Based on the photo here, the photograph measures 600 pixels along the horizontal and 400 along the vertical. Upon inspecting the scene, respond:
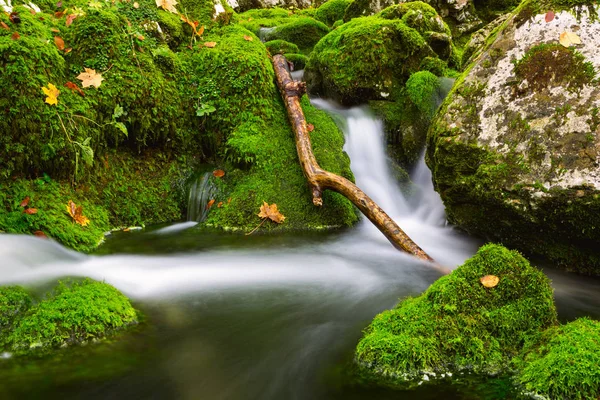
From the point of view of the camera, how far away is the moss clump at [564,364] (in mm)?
1884

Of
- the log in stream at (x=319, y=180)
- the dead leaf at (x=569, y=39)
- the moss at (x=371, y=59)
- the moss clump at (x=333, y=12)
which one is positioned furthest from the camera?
the moss clump at (x=333, y=12)

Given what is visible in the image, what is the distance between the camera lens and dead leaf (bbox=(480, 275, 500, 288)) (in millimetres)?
2447

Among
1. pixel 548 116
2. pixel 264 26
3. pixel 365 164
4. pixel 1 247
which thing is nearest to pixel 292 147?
pixel 365 164

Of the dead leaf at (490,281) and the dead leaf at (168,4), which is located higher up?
the dead leaf at (168,4)

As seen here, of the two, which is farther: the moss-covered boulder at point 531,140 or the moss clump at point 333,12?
the moss clump at point 333,12

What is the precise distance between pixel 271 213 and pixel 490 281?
9.92ft

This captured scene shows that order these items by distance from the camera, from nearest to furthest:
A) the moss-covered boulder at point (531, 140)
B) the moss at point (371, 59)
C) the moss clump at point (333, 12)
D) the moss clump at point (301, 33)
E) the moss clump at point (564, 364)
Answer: the moss clump at point (564, 364), the moss-covered boulder at point (531, 140), the moss at point (371, 59), the moss clump at point (301, 33), the moss clump at point (333, 12)

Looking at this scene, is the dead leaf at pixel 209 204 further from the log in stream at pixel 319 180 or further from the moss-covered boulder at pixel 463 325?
the moss-covered boulder at pixel 463 325

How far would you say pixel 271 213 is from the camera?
5086 millimetres

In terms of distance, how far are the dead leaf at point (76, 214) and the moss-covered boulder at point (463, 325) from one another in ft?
10.8

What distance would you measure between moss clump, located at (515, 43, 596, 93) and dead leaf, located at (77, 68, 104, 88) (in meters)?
4.56

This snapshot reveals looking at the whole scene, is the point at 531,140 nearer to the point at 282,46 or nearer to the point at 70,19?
the point at 70,19

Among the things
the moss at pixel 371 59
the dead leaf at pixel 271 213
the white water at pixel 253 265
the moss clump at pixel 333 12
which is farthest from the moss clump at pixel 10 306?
the moss clump at pixel 333 12

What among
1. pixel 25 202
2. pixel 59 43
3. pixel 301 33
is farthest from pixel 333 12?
pixel 25 202
